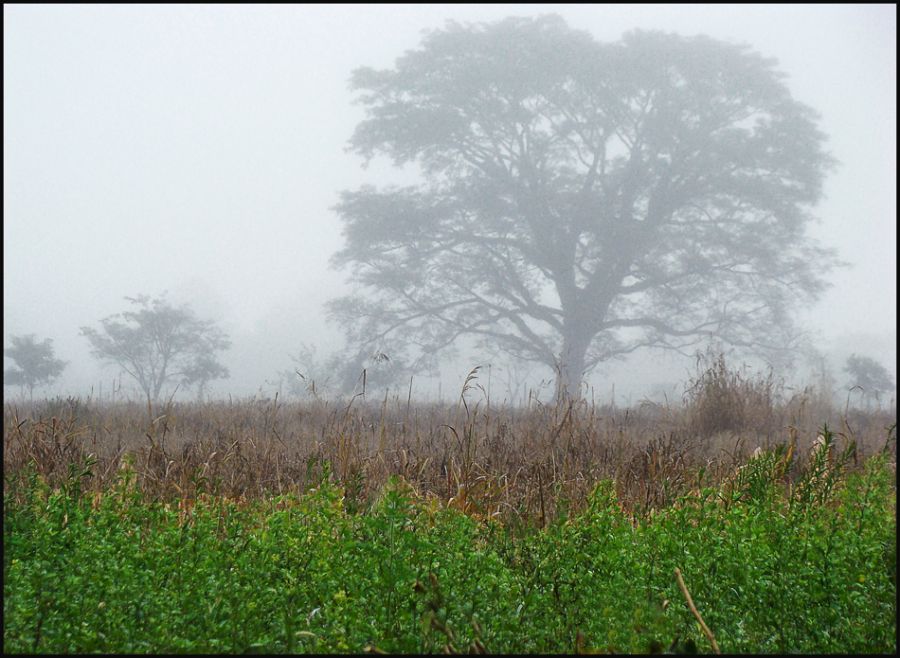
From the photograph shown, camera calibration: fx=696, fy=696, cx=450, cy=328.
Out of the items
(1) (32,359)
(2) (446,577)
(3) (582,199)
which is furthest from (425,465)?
(1) (32,359)

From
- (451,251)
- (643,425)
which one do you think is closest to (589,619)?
(643,425)

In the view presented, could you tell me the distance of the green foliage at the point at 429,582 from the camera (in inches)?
71.7

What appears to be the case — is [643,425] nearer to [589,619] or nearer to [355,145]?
[589,619]

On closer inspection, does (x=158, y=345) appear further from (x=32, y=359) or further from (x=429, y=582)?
(x=429, y=582)

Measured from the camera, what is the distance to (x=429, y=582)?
2.18 m

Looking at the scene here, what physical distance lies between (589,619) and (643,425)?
775cm

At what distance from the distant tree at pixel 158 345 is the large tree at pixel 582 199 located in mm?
10168

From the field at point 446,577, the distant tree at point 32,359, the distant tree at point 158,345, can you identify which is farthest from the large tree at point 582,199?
the field at point 446,577

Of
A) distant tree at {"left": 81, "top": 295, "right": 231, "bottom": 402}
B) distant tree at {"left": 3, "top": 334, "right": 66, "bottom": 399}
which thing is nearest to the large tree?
distant tree at {"left": 81, "top": 295, "right": 231, "bottom": 402}

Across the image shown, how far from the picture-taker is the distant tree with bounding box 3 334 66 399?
27.3 meters

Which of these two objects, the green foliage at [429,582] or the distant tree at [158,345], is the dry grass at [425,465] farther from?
the distant tree at [158,345]

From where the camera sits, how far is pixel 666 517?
2.82 metres

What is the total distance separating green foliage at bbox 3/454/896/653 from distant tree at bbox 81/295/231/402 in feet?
90.5

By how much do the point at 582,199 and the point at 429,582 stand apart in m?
21.4
